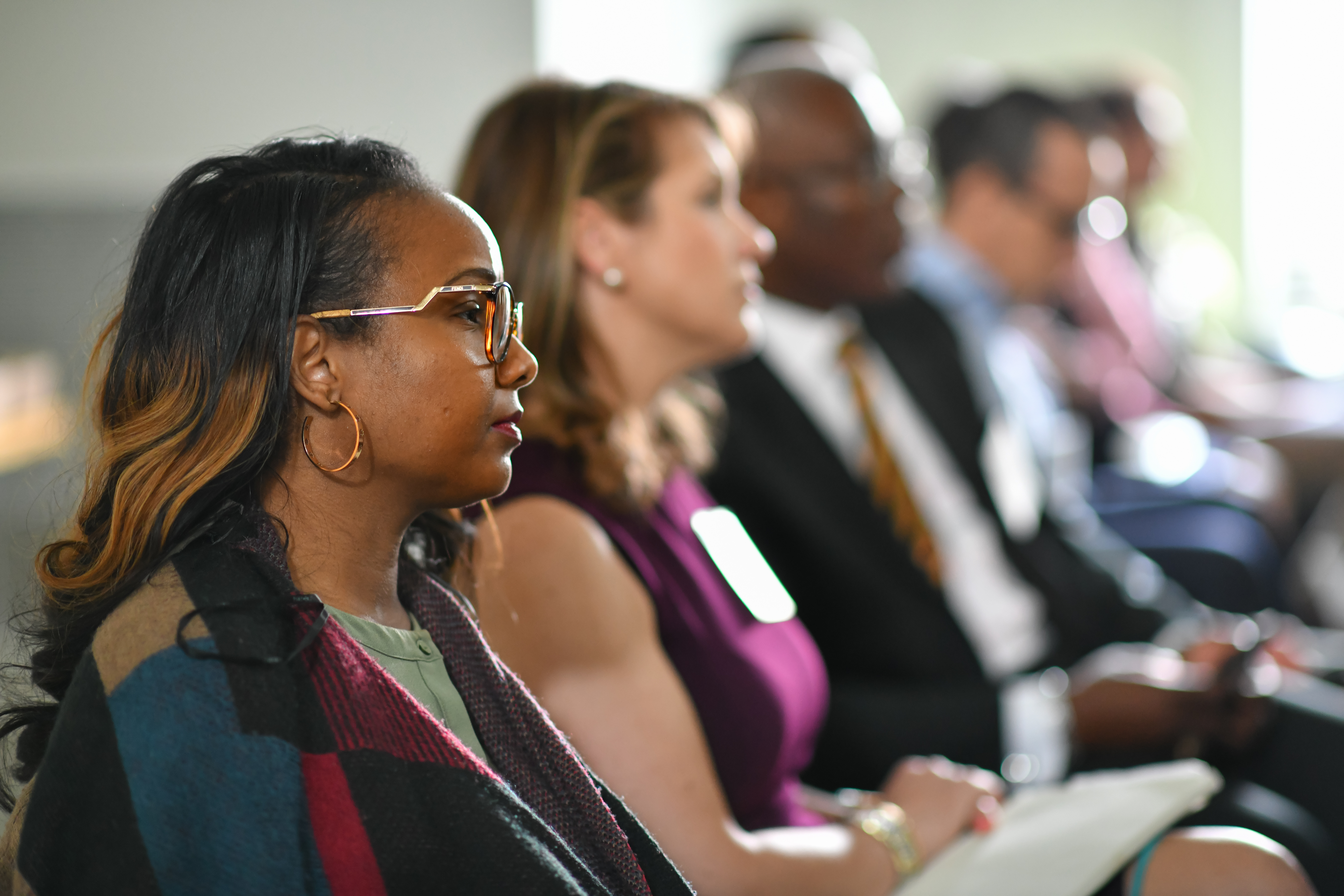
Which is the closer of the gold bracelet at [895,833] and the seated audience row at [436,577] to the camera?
the seated audience row at [436,577]

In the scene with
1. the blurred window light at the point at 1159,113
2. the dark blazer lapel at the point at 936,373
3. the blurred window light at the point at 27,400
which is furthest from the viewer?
the blurred window light at the point at 1159,113

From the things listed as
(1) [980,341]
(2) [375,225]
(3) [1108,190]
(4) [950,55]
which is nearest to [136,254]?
(2) [375,225]

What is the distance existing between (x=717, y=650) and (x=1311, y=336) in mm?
6018

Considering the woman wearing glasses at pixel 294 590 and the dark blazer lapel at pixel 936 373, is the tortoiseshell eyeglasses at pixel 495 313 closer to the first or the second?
the woman wearing glasses at pixel 294 590

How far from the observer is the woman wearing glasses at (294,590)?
71cm

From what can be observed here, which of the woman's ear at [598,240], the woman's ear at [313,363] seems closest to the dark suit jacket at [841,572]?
the woman's ear at [598,240]

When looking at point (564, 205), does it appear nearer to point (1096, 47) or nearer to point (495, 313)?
point (495, 313)

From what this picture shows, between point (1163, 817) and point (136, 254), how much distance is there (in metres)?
1.13


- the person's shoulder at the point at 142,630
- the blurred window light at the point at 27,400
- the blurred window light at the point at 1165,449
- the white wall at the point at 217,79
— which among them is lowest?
the blurred window light at the point at 1165,449

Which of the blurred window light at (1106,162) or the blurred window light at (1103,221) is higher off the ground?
the blurred window light at (1106,162)

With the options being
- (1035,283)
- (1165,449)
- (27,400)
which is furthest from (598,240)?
(1165,449)

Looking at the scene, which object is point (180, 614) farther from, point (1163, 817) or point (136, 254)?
point (1163, 817)

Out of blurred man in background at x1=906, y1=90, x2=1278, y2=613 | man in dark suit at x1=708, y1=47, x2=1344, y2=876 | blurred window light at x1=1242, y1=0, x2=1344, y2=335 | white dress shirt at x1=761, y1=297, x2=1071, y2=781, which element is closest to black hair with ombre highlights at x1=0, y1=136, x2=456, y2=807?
man in dark suit at x1=708, y1=47, x2=1344, y2=876

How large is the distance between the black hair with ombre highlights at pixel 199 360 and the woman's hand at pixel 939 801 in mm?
851
